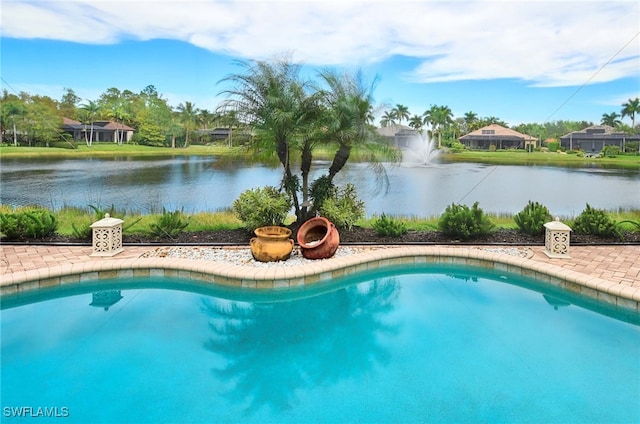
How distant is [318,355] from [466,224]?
397 cm

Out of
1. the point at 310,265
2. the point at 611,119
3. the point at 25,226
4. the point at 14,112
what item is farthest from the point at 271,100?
the point at 611,119

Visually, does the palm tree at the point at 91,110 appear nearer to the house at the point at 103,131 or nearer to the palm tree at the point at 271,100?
the house at the point at 103,131

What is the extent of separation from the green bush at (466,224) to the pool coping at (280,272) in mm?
826

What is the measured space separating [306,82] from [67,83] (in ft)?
96.0

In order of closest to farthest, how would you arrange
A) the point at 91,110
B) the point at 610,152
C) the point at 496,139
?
the point at 610,152 → the point at 91,110 → the point at 496,139

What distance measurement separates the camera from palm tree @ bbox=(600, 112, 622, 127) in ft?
143

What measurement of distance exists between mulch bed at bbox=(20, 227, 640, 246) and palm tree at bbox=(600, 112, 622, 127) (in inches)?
1796

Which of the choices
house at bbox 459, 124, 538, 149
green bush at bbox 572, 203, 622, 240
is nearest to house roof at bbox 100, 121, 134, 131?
house at bbox 459, 124, 538, 149

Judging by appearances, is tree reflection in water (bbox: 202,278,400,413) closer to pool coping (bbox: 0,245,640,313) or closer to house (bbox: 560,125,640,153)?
pool coping (bbox: 0,245,640,313)

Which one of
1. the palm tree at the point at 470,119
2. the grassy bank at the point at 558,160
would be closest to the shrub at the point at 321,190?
the grassy bank at the point at 558,160

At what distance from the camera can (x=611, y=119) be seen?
145ft

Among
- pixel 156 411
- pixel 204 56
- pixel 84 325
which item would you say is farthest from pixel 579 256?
pixel 204 56

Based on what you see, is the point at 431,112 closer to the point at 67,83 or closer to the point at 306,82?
the point at 67,83

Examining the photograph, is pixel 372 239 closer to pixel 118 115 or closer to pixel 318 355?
pixel 318 355
